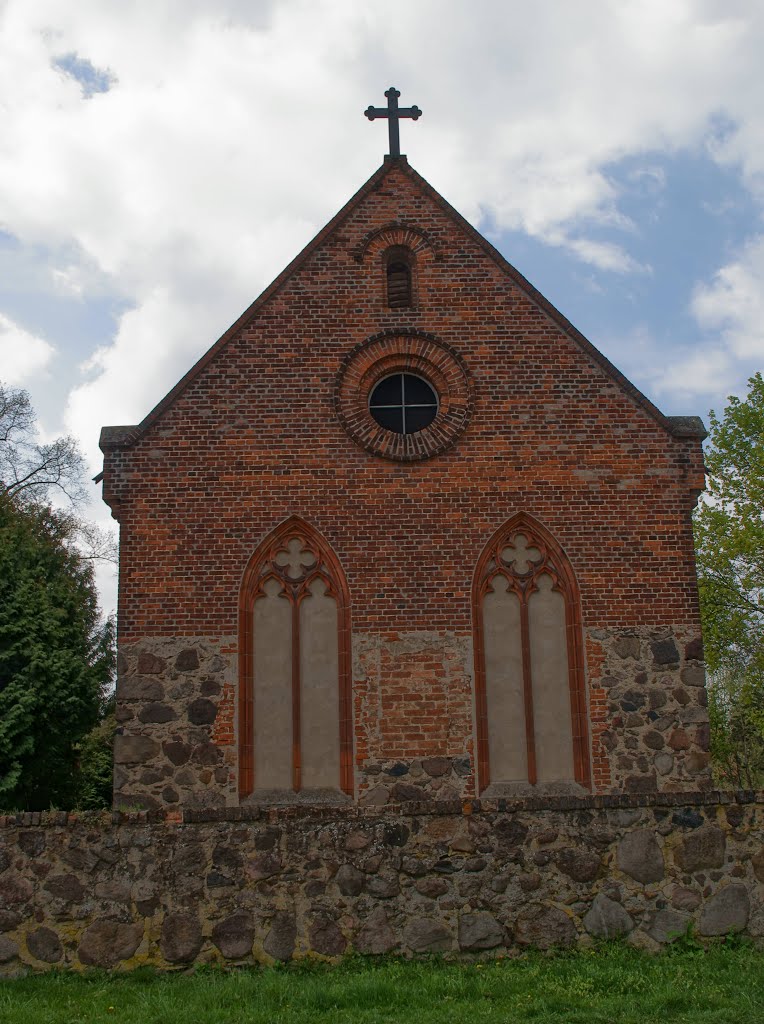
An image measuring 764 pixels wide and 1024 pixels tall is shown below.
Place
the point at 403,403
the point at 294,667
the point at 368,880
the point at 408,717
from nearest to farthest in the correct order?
the point at 368,880 < the point at 408,717 < the point at 294,667 < the point at 403,403

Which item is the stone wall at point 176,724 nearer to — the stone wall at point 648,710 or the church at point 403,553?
the church at point 403,553

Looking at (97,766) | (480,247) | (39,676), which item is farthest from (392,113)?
(97,766)

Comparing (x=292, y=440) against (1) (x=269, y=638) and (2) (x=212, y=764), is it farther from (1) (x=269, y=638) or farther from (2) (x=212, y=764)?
(2) (x=212, y=764)

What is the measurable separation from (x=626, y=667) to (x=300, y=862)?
651 centimetres

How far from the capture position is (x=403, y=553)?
46.9 feet

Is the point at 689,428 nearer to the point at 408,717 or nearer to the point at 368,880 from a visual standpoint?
the point at 408,717

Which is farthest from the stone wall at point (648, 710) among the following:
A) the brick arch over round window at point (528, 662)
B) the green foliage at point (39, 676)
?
the green foliage at point (39, 676)

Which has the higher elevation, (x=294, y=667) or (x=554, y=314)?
(x=554, y=314)

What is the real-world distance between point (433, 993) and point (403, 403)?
29.0 ft

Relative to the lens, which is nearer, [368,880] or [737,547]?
[368,880]

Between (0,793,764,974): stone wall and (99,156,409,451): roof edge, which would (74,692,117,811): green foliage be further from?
(0,793,764,974): stone wall

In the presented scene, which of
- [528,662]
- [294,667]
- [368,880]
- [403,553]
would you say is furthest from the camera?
[403,553]

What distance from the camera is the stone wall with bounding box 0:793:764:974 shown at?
8.62m

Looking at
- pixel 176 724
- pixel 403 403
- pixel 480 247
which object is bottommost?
pixel 176 724
